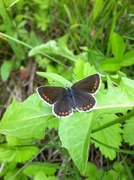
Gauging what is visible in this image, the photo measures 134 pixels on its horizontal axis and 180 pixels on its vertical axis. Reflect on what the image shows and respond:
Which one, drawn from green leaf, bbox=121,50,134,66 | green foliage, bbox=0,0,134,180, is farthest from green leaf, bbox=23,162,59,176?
green leaf, bbox=121,50,134,66

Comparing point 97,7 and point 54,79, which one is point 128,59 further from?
point 54,79

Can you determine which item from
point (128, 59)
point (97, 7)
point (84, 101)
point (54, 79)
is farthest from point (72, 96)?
point (97, 7)

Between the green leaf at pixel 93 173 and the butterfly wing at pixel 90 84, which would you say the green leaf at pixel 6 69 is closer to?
the green leaf at pixel 93 173

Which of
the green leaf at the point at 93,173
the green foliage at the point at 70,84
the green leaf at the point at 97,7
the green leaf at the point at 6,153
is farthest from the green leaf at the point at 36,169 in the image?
the green leaf at the point at 97,7

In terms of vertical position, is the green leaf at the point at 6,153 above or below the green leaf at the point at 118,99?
below

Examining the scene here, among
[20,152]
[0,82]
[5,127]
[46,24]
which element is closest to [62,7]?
[46,24]

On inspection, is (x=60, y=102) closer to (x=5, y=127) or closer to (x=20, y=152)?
(x=5, y=127)
